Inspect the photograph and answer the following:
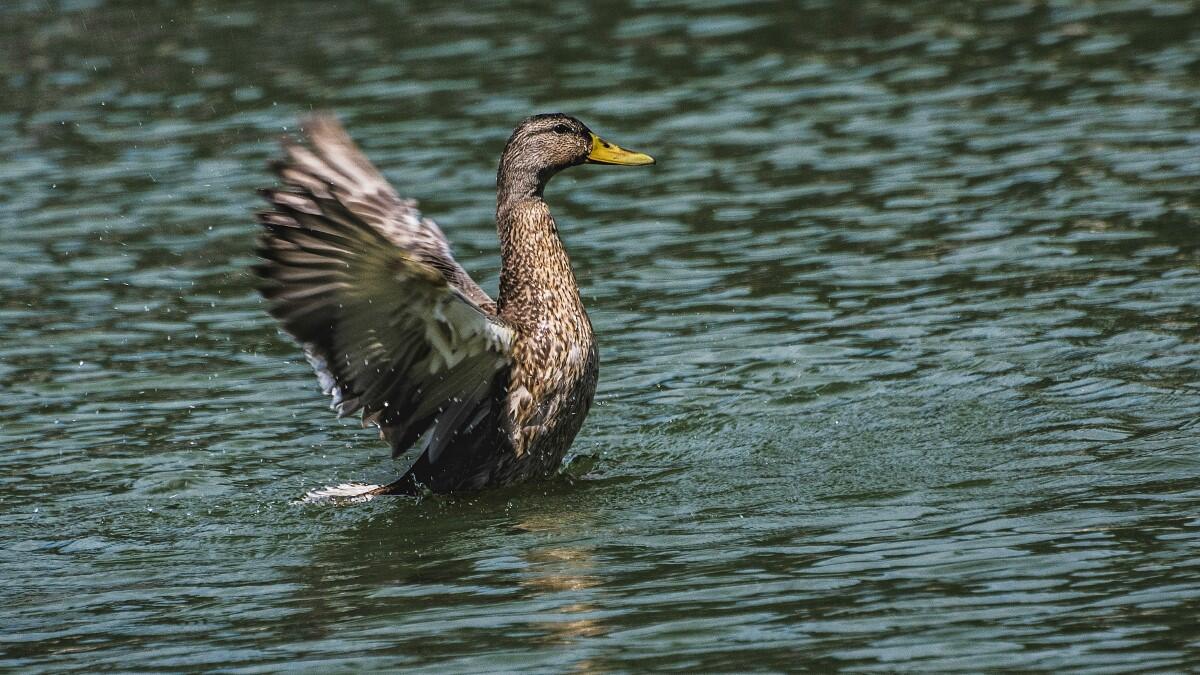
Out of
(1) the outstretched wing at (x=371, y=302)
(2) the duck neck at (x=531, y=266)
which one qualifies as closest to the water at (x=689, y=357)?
(1) the outstretched wing at (x=371, y=302)

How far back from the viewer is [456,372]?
7.89 meters

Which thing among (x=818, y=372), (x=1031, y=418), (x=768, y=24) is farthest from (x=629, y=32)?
(x=1031, y=418)

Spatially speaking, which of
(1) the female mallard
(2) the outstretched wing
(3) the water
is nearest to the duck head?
(1) the female mallard

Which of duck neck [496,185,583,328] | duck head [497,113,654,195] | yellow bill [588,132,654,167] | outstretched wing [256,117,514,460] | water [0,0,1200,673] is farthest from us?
yellow bill [588,132,654,167]

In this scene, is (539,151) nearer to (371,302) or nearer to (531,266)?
(531,266)

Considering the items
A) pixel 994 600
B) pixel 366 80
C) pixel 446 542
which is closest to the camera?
pixel 994 600

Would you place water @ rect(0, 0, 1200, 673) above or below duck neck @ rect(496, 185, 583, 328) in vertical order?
below

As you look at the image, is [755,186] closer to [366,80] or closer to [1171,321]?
[1171,321]

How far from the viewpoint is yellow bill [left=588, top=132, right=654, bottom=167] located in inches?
348

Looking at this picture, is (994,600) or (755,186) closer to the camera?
(994,600)

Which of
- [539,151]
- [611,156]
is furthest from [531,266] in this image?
[611,156]

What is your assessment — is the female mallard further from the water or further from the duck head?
the water

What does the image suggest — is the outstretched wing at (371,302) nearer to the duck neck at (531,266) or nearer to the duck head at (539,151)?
the duck neck at (531,266)

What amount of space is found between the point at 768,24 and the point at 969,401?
9259mm
